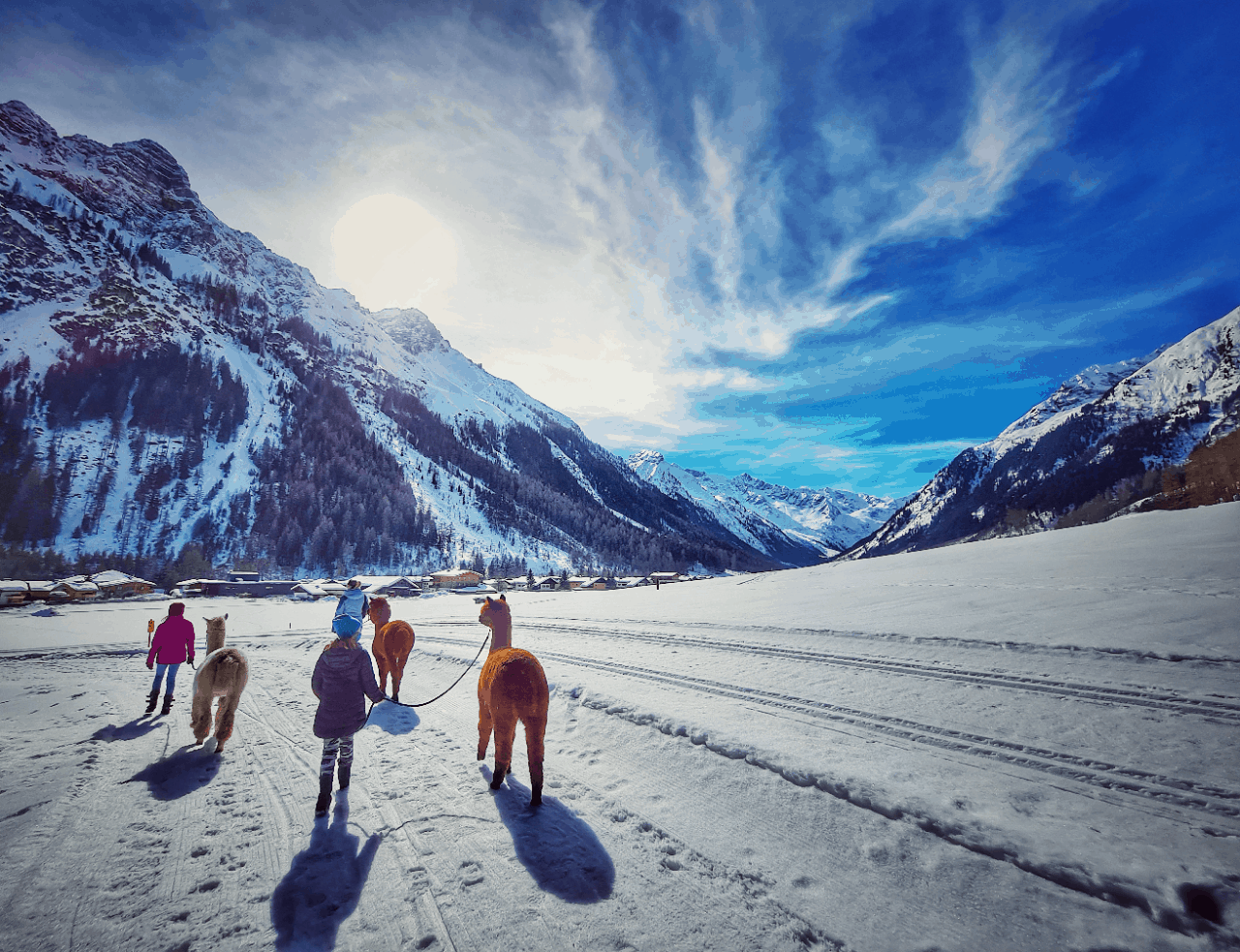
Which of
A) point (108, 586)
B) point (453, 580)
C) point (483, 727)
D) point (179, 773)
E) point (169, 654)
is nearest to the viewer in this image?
point (179, 773)

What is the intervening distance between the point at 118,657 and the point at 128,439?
134610 millimetres

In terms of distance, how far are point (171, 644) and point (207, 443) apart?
477 feet

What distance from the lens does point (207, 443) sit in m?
118

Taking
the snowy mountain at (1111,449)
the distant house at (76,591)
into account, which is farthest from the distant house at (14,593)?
the snowy mountain at (1111,449)

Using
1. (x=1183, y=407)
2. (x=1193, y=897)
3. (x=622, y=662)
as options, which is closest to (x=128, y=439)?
(x=622, y=662)

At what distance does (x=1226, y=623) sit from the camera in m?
7.73

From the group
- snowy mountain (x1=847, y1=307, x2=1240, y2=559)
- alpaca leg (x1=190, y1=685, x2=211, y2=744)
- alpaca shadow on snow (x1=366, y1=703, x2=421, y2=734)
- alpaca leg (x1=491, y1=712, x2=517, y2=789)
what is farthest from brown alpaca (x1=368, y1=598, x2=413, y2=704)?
snowy mountain (x1=847, y1=307, x2=1240, y2=559)

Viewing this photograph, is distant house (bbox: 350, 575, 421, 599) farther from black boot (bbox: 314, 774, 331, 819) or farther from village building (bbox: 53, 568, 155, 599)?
black boot (bbox: 314, 774, 331, 819)

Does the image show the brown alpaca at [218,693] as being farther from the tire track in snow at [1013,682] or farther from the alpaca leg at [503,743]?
the tire track in snow at [1013,682]

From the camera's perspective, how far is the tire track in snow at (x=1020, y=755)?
4285mm

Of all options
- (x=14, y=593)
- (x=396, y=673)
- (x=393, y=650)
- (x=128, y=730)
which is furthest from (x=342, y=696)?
(x=14, y=593)

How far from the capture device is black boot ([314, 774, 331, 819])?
4984mm

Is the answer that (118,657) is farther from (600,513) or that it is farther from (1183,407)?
(1183,407)

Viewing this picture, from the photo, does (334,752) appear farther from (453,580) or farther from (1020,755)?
(453,580)
